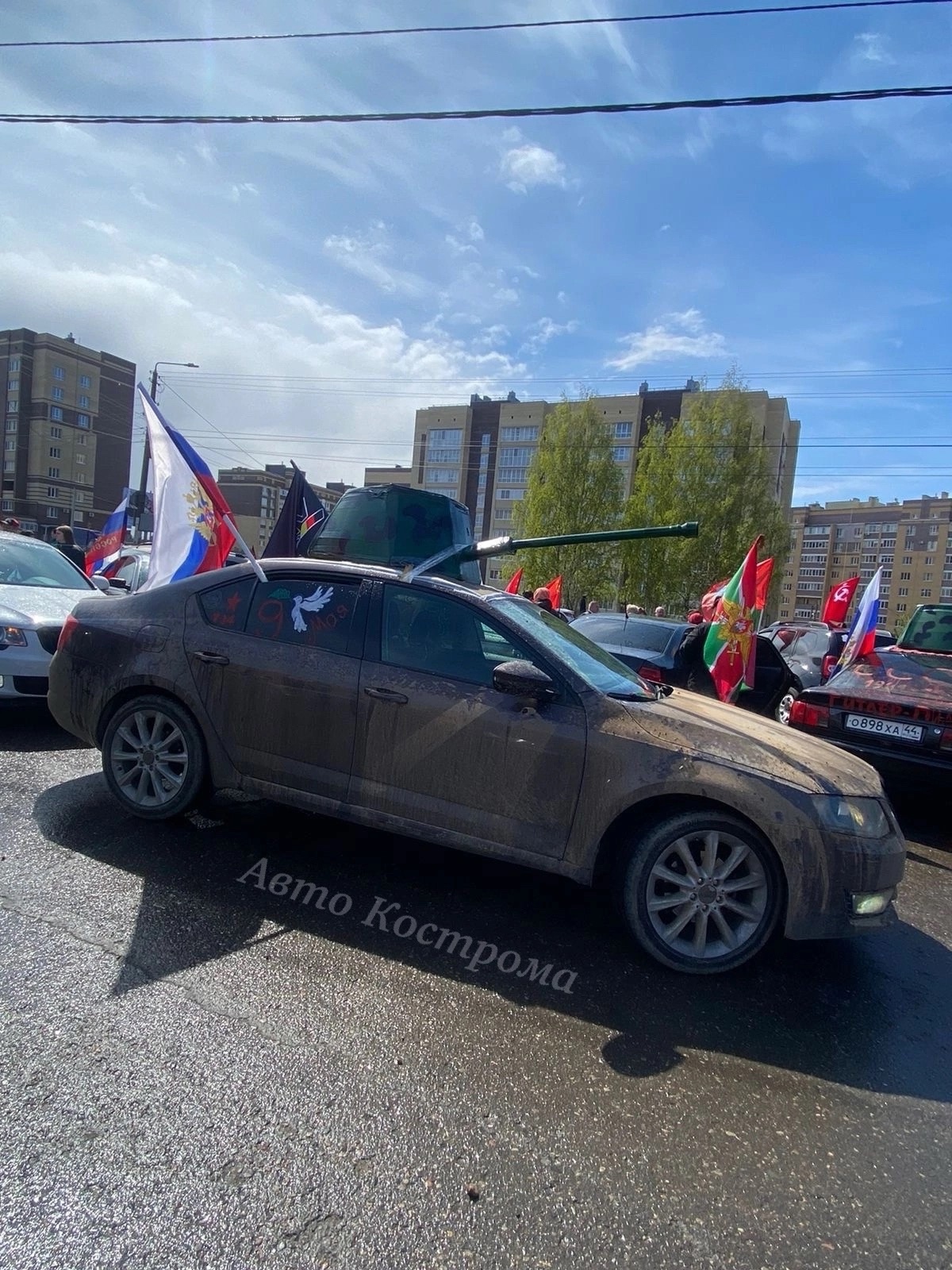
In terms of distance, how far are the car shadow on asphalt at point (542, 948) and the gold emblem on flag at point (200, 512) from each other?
1.72 meters

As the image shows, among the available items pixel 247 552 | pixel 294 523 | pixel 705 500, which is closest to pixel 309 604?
pixel 247 552

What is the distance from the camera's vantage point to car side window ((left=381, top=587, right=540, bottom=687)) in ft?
12.2

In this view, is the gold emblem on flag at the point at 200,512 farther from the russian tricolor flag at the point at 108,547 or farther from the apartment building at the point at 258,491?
the apartment building at the point at 258,491

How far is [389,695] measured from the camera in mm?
3727

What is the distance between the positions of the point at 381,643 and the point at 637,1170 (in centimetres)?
248

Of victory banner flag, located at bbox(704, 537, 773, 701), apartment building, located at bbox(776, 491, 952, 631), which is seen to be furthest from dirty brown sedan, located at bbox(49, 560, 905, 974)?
apartment building, located at bbox(776, 491, 952, 631)

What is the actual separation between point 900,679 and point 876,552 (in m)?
142

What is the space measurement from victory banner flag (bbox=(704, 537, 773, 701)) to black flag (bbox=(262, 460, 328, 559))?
13.5 ft

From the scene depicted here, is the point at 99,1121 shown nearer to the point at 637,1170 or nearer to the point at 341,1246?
the point at 341,1246

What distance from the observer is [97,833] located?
4164mm

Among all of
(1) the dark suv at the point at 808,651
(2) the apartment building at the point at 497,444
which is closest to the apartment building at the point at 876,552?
(2) the apartment building at the point at 497,444

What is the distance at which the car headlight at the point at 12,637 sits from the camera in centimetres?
588

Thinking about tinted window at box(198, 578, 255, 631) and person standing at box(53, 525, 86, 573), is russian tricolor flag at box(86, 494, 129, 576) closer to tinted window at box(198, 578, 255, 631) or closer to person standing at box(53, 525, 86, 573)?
person standing at box(53, 525, 86, 573)

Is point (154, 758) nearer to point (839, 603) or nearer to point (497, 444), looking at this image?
point (839, 603)
